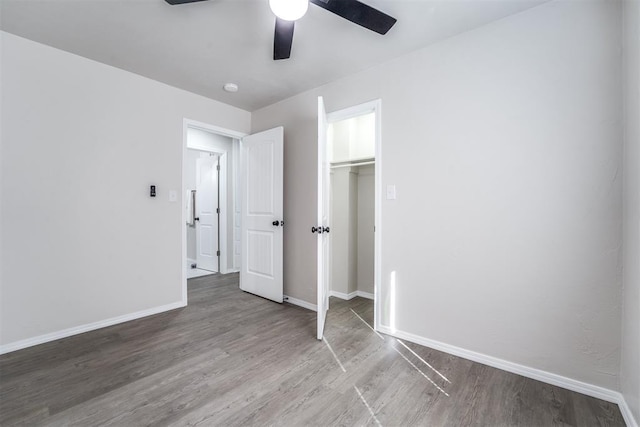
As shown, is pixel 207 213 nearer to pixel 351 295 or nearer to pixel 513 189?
pixel 351 295

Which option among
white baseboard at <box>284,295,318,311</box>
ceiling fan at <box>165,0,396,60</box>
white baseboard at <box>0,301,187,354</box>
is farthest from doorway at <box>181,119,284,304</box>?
ceiling fan at <box>165,0,396,60</box>

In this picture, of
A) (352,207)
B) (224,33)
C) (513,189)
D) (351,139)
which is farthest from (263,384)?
(351,139)

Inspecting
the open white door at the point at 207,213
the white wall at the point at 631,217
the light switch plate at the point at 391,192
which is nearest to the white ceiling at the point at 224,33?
the white wall at the point at 631,217

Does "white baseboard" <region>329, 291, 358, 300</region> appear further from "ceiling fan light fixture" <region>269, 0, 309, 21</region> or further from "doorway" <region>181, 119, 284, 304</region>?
"ceiling fan light fixture" <region>269, 0, 309, 21</region>

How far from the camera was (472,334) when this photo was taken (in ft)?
6.63

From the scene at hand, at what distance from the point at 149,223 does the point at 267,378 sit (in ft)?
6.62

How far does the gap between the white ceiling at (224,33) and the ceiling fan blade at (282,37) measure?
0.24 metres

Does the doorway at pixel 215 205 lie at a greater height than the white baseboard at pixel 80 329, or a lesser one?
greater

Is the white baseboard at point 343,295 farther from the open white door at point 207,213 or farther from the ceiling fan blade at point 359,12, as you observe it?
the ceiling fan blade at point 359,12

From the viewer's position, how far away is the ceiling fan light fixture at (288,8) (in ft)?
4.76

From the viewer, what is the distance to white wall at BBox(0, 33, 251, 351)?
213 centimetres

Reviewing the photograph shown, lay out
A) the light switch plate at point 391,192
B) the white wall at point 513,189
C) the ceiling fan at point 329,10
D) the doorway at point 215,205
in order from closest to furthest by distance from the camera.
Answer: the ceiling fan at point 329,10, the white wall at point 513,189, the light switch plate at point 391,192, the doorway at point 215,205

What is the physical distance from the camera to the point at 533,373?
178cm

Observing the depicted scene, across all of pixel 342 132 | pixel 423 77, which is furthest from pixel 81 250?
pixel 423 77
